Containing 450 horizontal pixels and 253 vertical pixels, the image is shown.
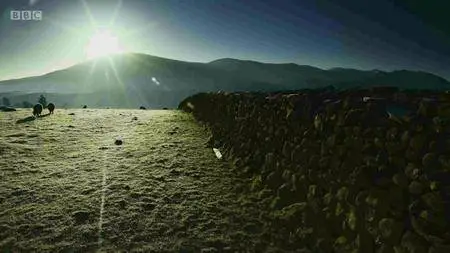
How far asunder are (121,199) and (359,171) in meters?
5.82

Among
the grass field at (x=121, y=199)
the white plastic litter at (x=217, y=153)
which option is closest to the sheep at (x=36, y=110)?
the grass field at (x=121, y=199)

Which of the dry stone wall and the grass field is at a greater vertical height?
the dry stone wall

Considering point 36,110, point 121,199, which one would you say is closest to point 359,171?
point 121,199

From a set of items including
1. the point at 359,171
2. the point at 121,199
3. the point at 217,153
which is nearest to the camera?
the point at 359,171

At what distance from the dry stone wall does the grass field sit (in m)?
1.06

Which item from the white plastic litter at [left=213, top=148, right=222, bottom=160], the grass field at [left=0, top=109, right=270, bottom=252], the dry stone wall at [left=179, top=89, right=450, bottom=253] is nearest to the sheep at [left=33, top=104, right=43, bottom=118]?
the grass field at [left=0, top=109, right=270, bottom=252]

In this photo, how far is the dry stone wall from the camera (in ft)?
16.4

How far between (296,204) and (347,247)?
1.83 m

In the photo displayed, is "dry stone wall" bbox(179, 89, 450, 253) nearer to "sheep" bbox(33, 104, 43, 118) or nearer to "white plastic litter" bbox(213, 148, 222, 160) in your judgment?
"white plastic litter" bbox(213, 148, 222, 160)

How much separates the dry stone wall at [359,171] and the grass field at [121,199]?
3.47 ft

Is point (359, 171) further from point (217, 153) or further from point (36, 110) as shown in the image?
point (36, 110)

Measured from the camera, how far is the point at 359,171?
6.27m

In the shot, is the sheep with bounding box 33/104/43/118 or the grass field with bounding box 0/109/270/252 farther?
the sheep with bounding box 33/104/43/118

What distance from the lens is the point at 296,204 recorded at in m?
8.02
